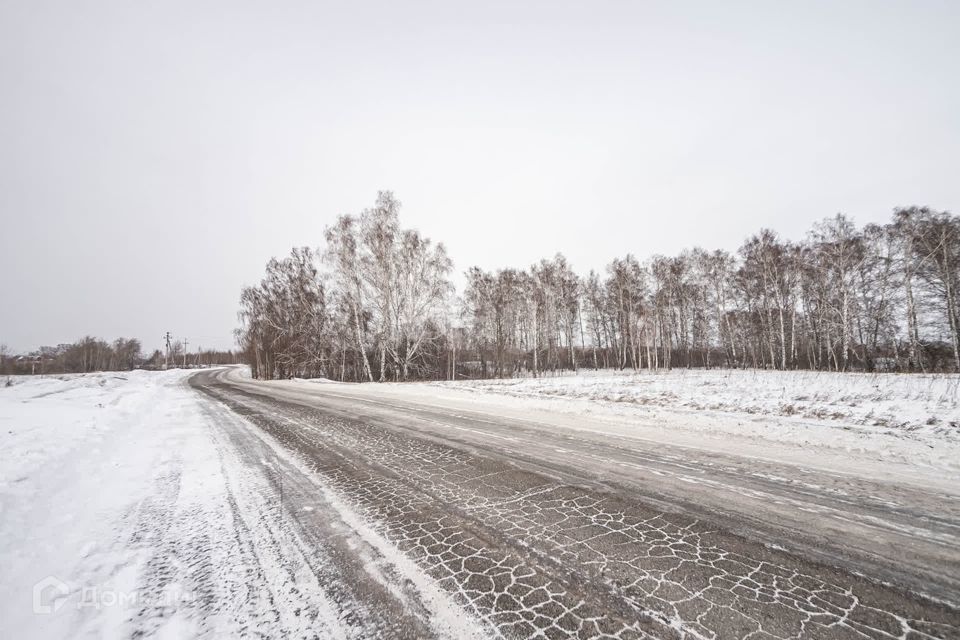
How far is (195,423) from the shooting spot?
8.84 metres

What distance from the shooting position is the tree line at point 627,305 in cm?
2266

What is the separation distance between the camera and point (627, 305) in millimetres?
33750

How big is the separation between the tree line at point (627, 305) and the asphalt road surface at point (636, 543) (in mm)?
21567

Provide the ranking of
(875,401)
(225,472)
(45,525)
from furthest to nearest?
(875,401)
(225,472)
(45,525)

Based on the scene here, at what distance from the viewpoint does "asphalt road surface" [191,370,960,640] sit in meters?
1.90

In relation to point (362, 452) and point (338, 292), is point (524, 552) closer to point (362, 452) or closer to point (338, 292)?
point (362, 452)

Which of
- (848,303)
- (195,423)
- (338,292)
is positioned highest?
(338,292)

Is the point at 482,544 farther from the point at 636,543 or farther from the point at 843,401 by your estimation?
the point at 843,401

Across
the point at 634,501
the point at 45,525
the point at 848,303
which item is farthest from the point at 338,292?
the point at 848,303

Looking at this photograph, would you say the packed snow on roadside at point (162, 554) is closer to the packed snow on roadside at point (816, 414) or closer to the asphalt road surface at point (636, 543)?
the asphalt road surface at point (636, 543)

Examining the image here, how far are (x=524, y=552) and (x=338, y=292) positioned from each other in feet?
86.8

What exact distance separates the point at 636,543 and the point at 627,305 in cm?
3359

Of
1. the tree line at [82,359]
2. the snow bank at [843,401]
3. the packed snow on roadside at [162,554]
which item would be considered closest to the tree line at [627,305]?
the snow bank at [843,401]

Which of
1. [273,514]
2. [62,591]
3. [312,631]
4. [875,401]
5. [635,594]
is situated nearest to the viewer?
[312,631]
